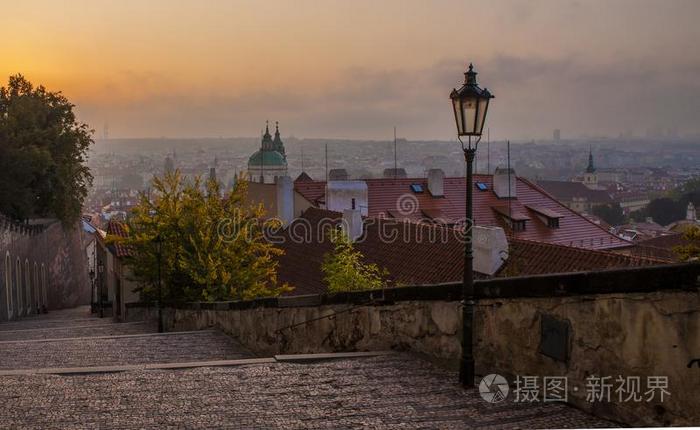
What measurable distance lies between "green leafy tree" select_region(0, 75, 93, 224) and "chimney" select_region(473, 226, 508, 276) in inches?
792

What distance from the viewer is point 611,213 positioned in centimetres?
5197

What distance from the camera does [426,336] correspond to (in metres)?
6.43

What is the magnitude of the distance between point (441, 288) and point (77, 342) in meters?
6.97

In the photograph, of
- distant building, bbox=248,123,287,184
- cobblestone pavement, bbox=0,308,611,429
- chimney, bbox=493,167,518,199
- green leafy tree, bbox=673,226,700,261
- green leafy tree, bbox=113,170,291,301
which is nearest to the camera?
cobblestone pavement, bbox=0,308,611,429

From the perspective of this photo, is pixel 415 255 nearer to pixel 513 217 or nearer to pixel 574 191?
pixel 513 217

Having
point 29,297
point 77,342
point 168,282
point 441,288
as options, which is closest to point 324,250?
point 168,282

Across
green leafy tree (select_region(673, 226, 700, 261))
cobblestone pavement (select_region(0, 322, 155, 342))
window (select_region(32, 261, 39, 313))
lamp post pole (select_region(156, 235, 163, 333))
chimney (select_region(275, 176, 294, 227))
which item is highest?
chimney (select_region(275, 176, 294, 227))

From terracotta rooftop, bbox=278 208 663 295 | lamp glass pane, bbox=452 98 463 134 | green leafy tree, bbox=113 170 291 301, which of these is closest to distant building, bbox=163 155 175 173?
green leafy tree, bbox=113 170 291 301

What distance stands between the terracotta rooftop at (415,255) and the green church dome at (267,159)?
51120 mm

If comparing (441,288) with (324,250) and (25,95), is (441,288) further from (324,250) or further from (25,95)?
(25,95)

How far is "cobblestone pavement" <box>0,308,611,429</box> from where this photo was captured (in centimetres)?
464

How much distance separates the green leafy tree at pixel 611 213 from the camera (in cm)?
4881

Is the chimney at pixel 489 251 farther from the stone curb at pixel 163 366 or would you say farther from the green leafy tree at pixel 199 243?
the stone curb at pixel 163 366

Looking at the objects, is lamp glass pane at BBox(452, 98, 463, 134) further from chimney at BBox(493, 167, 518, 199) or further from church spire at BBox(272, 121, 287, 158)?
church spire at BBox(272, 121, 287, 158)
